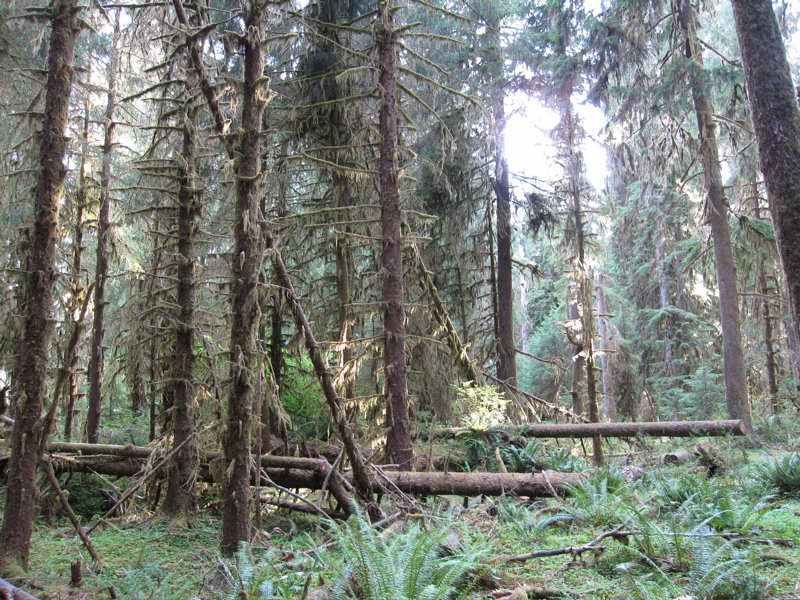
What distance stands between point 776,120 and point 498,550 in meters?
5.78

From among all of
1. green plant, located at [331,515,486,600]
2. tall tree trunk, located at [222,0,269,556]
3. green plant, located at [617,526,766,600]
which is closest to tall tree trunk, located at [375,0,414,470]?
tall tree trunk, located at [222,0,269,556]

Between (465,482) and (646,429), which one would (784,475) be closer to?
(646,429)

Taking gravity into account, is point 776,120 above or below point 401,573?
above

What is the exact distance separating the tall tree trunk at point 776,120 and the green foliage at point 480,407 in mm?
5015

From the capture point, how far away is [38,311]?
5.62 m

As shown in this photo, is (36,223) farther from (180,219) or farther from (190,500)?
(190,500)

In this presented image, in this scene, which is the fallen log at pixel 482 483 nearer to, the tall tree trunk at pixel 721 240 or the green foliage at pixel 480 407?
the green foliage at pixel 480 407

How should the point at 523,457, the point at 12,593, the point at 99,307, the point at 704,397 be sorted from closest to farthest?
the point at 12,593
the point at 523,457
the point at 99,307
the point at 704,397

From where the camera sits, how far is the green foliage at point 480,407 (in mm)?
9789

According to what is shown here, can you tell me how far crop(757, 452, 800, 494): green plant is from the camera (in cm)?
639

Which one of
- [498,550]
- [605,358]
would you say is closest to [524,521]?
[498,550]

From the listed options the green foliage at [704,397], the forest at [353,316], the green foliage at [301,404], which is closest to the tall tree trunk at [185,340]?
the forest at [353,316]

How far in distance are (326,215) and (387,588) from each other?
828 centimetres

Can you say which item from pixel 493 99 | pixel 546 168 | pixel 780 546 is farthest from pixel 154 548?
pixel 546 168
